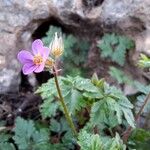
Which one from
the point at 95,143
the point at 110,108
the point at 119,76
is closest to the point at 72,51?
the point at 119,76

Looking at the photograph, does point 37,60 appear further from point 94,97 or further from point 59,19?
point 59,19

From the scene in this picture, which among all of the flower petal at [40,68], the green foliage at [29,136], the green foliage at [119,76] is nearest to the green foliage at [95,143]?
the flower petal at [40,68]

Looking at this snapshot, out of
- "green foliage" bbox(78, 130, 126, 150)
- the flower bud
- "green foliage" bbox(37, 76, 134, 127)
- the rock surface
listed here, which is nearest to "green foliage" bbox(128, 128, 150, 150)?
"green foliage" bbox(37, 76, 134, 127)

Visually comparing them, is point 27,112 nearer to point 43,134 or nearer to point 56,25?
point 43,134

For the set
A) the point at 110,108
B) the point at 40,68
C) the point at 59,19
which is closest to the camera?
the point at 40,68

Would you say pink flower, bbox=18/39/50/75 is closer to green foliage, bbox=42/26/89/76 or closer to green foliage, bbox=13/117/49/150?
green foliage, bbox=13/117/49/150
